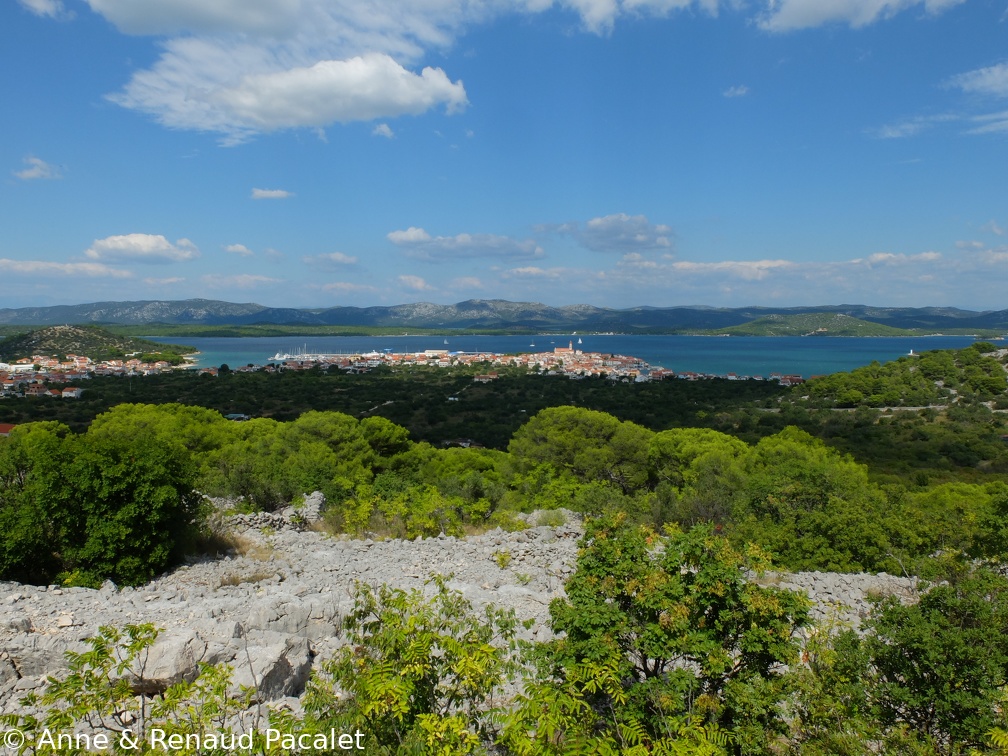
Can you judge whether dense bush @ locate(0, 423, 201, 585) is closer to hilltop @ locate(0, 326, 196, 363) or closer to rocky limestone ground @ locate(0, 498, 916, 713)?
rocky limestone ground @ locate(0, 498, 916, 713)

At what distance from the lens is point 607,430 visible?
2402 cm

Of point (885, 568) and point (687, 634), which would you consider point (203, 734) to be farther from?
point (885, 568)

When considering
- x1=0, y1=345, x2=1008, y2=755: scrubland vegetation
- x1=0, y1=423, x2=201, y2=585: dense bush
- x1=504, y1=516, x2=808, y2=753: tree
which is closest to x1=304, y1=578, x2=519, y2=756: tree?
x1=0, y1=345, x2=1008, y2=755: scrubland vegetation

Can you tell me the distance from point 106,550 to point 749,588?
9.57 meters

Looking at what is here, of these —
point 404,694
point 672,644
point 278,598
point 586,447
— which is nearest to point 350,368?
point 586,447

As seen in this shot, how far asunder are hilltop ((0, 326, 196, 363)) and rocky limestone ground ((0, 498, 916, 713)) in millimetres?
109432

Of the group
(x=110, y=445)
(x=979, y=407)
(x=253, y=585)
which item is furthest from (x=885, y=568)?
(x=979, y=407)

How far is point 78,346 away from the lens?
121 m

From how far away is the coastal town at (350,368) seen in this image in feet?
221

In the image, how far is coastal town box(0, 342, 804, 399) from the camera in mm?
67312

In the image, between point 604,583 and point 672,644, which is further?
point 604,583

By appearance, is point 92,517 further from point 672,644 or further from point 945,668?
point 945,668

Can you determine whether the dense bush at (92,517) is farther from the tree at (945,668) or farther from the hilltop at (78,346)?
the hilltop at (78,346)

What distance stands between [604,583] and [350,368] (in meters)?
99.0
